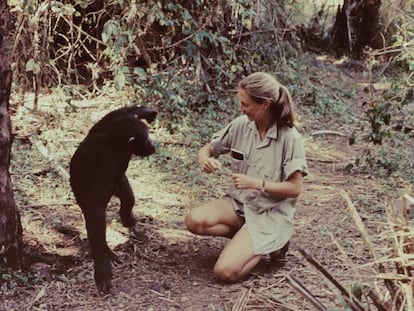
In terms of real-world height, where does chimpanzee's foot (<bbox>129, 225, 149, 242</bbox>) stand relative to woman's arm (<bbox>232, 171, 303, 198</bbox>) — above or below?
below

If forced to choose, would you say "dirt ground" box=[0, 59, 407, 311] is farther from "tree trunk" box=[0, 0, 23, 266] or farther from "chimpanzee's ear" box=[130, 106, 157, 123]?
"chimpanzee's ear" box=[130, 106, 157, 123]

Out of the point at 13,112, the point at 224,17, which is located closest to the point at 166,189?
the point at 13,112

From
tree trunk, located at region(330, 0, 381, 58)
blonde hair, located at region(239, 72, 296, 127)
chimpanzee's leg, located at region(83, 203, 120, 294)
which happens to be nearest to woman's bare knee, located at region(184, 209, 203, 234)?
chimpanzee's leg, located at region(83, 203, 120, 294)

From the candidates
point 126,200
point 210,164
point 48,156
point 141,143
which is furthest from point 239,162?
point 48,156

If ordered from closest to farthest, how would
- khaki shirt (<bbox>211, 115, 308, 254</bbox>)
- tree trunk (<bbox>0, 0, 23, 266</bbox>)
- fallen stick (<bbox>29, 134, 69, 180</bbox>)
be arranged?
1. tree trunk (<bbox>0, 0, 23, 266</bbox>)
2. khaki shirt (<bbox>211, 115, 308, 254</bbox>)
3. fallen stick (<bbox>29, 134, 69, 180</bbox>)

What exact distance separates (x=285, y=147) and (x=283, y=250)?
76cm

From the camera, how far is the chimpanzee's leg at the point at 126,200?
14.3 feet

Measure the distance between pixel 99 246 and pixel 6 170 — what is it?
0.78 m

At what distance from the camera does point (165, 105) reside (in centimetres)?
756

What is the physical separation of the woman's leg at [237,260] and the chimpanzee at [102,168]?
0.73 m

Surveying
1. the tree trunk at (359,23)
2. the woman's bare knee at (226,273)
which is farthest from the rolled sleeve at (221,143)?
the tree trunk at (359,23)

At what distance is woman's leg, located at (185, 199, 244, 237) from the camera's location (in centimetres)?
412

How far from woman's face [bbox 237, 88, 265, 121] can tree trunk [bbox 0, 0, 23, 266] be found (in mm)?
1471

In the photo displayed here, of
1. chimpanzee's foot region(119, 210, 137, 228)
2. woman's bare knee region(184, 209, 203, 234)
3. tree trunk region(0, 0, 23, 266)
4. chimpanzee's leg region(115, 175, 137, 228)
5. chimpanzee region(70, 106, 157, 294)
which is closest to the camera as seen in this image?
tree trunk region(0, 0, 23, 266)
